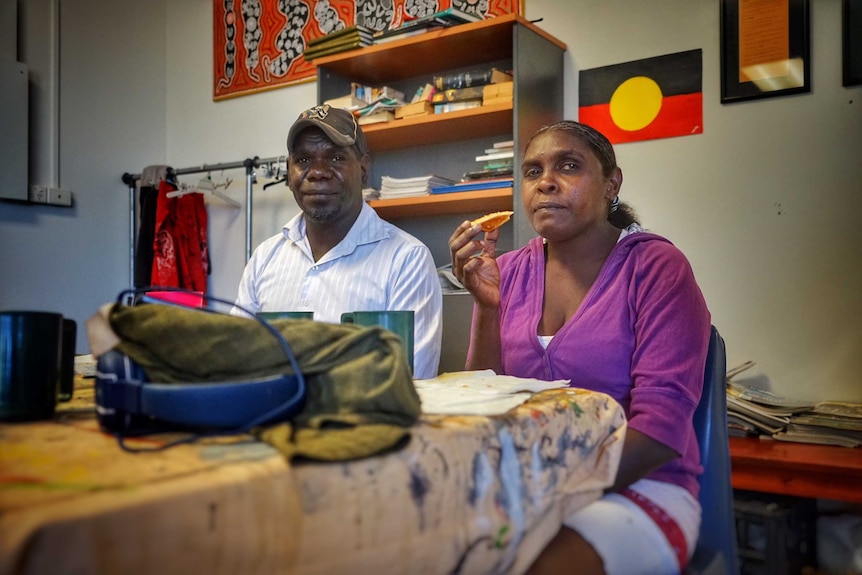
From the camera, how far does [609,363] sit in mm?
1437

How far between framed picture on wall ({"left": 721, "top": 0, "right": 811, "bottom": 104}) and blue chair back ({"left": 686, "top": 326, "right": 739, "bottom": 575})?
1.66 meters

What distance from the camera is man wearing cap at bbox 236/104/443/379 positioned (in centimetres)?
217

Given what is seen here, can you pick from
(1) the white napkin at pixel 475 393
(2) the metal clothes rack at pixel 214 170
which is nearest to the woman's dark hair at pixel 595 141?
(1) the white napkin at pixel 475 393

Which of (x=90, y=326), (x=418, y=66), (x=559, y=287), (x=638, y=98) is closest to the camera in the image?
(x=90, y=326)

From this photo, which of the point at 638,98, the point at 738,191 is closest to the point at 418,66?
the point at 638,98

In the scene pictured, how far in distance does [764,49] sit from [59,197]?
3659mm

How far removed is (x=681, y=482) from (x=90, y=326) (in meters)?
1.01

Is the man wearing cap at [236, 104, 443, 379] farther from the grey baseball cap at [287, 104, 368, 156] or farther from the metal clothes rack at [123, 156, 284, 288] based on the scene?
the metal clothes rack at [123, 156, 284, 288]

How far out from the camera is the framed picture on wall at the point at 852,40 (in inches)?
98.4

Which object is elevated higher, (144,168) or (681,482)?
(144,168)

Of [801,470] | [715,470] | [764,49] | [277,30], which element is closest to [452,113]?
[764,49]

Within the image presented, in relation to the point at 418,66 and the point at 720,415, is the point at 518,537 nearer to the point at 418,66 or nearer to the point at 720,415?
the point at 720,415

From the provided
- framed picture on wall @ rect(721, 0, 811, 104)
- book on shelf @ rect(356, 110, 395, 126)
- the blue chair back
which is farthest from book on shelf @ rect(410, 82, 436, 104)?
the blue chair back

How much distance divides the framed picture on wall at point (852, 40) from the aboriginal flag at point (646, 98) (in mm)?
500
